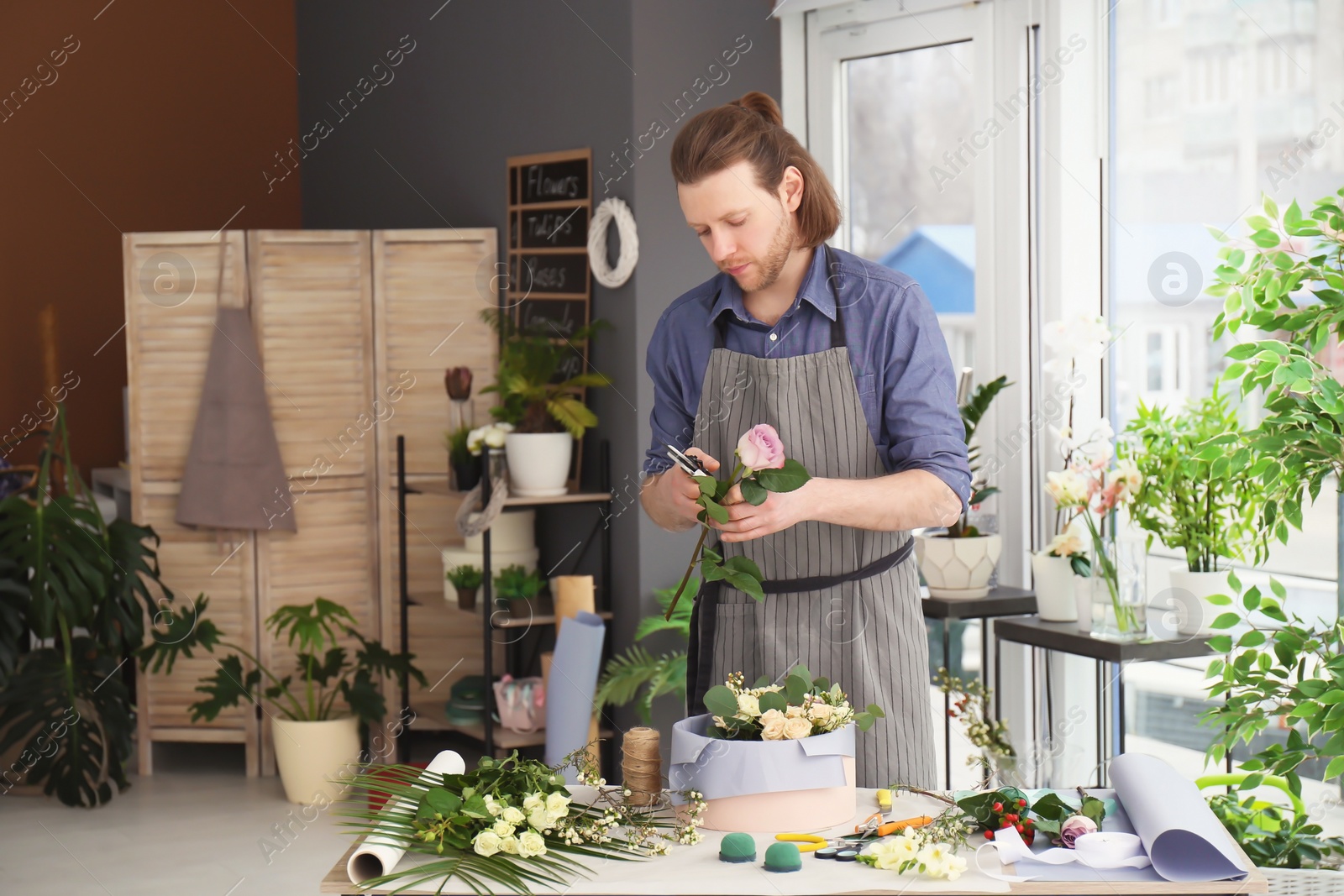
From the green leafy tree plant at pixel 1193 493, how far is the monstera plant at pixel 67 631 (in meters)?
3.15

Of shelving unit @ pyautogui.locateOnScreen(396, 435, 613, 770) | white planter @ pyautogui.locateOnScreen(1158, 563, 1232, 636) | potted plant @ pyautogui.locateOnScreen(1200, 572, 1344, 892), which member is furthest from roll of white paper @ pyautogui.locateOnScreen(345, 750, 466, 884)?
shelving unit @ pyautogui.locateOnScreen(396, 435, 613, 770)

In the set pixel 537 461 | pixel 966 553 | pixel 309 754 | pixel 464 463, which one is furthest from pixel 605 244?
pixel 309 754

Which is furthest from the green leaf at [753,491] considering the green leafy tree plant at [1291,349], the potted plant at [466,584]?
the potted plant at [466,584]

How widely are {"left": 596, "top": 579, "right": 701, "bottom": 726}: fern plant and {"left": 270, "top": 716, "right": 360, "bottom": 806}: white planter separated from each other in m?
0.92

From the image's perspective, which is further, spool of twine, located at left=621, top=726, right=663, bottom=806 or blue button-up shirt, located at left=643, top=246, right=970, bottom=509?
blue button-up shirt, located at left=643, top=246, right=970, bottom=509

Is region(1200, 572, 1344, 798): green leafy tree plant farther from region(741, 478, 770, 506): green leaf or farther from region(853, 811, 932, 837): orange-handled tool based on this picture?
region(741, 478, 770, 506): green leaf

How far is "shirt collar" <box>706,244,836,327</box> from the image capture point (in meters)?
1.94

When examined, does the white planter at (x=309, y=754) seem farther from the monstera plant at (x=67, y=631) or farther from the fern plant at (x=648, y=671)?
the fern plant at (x=648, y=671)

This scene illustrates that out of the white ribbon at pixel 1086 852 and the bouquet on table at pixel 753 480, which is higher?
the bouquet on table at pixel 753 480

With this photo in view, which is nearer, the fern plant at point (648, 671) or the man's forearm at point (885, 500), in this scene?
the man's forearm at point (885, 500)

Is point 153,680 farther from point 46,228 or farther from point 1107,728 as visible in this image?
point 1107,728

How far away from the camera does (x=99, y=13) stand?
550 centimetres

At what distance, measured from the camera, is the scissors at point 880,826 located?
Answer: 147cm

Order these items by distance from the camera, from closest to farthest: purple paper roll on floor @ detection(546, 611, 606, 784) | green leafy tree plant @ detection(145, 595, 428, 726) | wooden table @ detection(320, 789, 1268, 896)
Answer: wooden table @ detection(320, 789, 1268, 896), purple paper roll on floor @ detection(546, 611, 606, 784), green leafy tree plant @ detection(145, 595, 428, 726)
